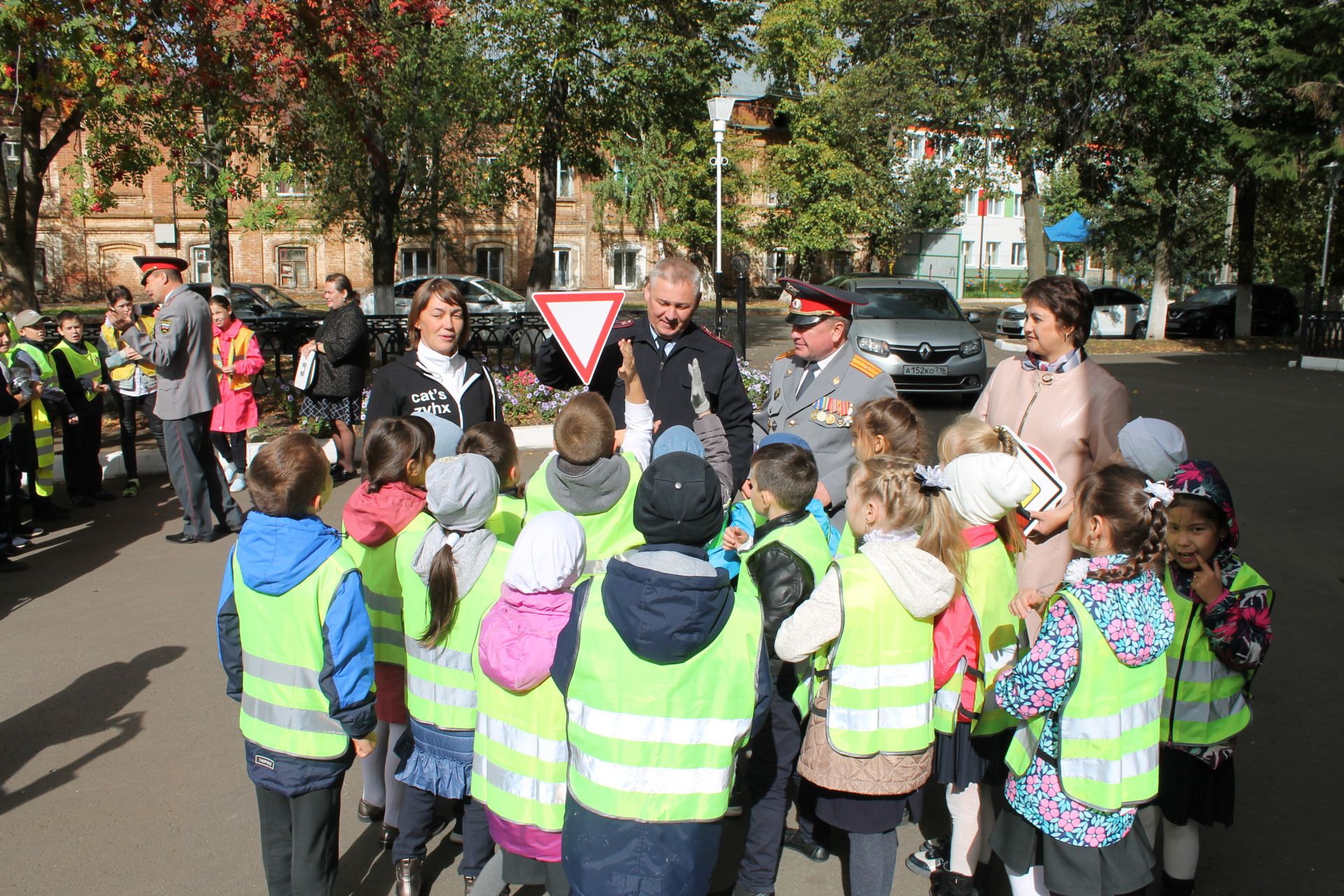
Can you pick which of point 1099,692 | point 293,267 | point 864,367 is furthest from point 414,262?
point 1099,692

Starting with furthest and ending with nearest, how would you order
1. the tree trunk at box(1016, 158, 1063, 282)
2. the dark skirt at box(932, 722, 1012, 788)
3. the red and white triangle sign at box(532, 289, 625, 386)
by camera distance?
the tree trunk at box(1016, 158, 1063, 282), the red and white triangle sign at box(532, 289, 625, 386), the dark skirt at box(932, 722, 1012, 788)

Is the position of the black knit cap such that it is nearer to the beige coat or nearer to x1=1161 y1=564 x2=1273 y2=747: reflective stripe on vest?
x1=1161 y1=564 x2=1273 y2=747: reflective stripe on vest

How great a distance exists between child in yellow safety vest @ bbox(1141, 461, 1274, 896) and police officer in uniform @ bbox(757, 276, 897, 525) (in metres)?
1.45

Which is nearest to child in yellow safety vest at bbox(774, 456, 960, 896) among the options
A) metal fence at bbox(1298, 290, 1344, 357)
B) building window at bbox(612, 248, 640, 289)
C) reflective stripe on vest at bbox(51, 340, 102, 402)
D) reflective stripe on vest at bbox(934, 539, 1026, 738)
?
reflective stripe on vest at bbox(934, 539, 1026, 738)

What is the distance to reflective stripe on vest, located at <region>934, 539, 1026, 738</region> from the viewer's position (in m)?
3.08

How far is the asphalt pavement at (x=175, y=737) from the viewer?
11.3 feet

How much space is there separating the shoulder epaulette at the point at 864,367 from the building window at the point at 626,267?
3744cm

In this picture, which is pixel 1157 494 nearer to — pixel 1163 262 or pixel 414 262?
pixel 1163 262

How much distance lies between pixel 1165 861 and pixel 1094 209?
25.2m

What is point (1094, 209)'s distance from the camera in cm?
2525

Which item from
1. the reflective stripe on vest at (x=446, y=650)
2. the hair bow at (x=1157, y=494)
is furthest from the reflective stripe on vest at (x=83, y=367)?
the hair bow at (x=1157, y=494)

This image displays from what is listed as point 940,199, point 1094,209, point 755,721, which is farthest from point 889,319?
point 940,199

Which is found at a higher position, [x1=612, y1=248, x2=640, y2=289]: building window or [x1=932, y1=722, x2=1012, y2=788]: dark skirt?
[x1=612, y1=248, x2=640, y2=289]: building window

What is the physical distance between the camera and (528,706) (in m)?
2.63
